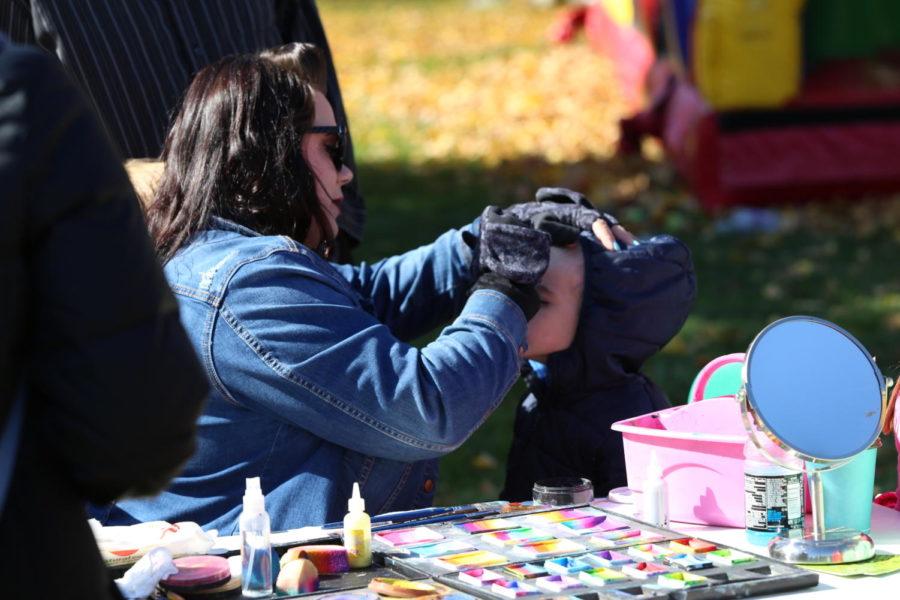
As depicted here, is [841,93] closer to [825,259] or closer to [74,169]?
[825,259]

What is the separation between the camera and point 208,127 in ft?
8.39

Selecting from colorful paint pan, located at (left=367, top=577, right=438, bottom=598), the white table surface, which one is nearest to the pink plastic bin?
the white table surface

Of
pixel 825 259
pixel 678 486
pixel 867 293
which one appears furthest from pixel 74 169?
pixel 825 259

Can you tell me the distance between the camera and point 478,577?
2037mm

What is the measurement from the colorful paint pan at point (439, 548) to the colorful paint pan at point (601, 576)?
22 centimetres

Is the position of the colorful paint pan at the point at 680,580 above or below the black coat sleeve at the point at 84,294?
below

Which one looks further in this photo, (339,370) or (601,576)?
(339,370)

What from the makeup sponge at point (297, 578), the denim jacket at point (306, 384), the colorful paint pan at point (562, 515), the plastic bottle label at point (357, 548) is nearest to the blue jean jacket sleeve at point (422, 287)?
the denim jacket at point (306, 384)

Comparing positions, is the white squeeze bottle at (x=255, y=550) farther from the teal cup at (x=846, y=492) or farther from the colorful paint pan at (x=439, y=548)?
the teal cup at (x=846, y=492)

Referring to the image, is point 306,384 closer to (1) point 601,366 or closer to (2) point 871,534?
(1) point 601,366

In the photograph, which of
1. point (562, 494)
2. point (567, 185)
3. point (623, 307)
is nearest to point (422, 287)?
point (623, 307)

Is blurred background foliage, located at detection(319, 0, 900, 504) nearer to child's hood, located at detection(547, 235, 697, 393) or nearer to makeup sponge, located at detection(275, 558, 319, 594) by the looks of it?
child's hood, located at detection(547, 235, 697, 393)

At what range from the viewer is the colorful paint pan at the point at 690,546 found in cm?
218

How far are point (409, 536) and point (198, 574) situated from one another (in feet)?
1.21
